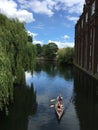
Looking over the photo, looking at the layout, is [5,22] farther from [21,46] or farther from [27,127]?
[27,127]

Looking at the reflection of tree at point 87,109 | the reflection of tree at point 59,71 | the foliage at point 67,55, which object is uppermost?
the foliage at point 67,55

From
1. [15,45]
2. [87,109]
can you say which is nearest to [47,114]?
[87,109]

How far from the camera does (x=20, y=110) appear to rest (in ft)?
76.2

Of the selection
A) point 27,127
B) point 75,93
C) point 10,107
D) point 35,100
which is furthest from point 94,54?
point 27,127

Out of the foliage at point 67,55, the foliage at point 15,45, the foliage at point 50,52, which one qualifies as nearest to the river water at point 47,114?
the foliage at point 15,45

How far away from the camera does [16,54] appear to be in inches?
1089

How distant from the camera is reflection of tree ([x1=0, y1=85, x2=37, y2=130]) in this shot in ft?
63.2

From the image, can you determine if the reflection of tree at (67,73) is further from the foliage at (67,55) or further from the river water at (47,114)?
the foliage at (67,55)

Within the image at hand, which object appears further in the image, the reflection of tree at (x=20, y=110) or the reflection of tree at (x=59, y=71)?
the reflection of tree at (x=59, y=71)

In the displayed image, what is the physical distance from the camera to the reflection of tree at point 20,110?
19.3m

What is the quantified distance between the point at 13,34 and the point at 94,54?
2656cm

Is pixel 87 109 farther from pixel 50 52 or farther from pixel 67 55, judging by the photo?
pixel 50 52

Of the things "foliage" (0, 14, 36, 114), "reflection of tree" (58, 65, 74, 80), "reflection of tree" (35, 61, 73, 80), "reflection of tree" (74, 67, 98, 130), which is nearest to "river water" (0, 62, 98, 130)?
"reflection of tree" (74, 67, 98, 130)

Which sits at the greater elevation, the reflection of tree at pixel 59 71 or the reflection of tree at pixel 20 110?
the reflection of tree at pixel 20 110
